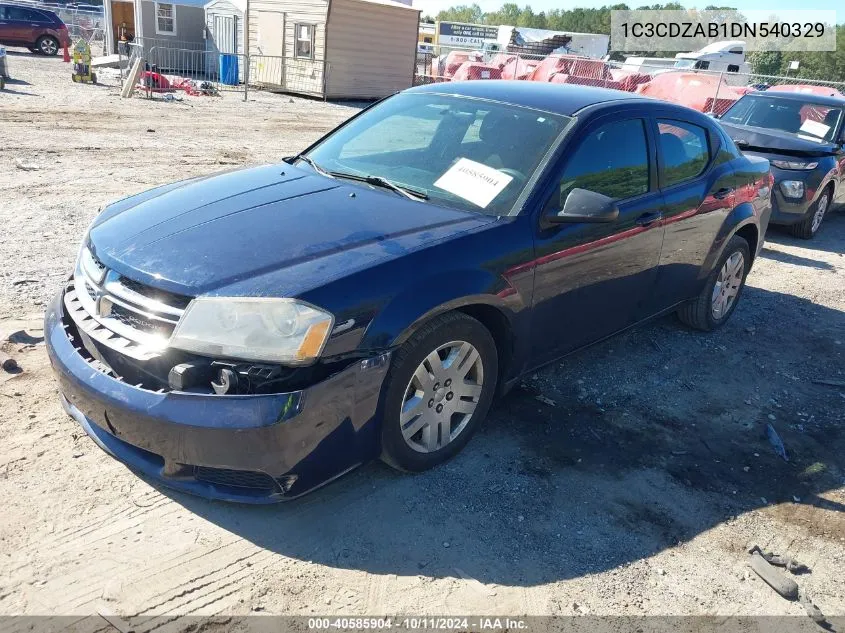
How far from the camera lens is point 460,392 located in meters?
3.40

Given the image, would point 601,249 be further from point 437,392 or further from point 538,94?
point 437,392

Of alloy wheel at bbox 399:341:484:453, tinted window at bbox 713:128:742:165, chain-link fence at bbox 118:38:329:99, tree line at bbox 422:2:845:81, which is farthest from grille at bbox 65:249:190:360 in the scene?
tree line at bbox 422:2:845:81

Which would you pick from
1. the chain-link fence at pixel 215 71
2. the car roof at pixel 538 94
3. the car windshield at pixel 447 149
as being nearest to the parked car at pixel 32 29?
the chain-link fence at pixel 215 71

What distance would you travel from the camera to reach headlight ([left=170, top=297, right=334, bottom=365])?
2666mm

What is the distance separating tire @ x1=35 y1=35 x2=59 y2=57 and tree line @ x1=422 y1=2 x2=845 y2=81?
45.6m

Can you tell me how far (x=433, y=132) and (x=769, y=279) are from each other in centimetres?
482

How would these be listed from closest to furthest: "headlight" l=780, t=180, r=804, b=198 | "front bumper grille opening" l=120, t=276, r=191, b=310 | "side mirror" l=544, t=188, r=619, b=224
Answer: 1. "front bumper grille opening" l=120, t=276, r=191, b=310
2. "side mirror" l=544, t=188, r=619, b=224
3. "headlight" l=780, t=180, r=804, b=198

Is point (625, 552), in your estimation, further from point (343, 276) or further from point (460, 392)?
point (343, 276)

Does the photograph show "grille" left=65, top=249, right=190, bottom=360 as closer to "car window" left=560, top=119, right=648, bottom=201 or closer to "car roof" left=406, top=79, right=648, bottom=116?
"car window" left=560, top=119, right=648, bottom=201

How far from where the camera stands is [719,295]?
5.56m

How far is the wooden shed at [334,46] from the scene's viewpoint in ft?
69.7

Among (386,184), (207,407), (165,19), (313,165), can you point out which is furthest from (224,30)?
(207,407)

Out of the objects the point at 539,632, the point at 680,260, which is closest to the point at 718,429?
the point at 680,260

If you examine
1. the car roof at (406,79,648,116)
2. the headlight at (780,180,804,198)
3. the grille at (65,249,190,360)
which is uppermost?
the car roof at (406,79,648,116)
